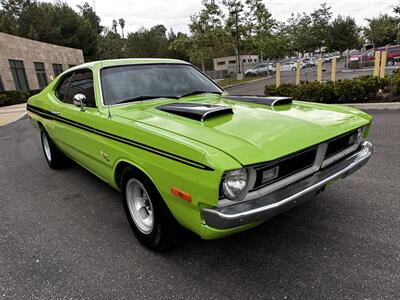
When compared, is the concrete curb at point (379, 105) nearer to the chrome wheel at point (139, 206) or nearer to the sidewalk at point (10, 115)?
the chrome wheel at point (139, 206)

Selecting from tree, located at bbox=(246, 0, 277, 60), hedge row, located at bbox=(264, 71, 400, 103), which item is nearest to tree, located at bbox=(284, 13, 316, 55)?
tree, located at bbox=(246, 0, 277, 60)

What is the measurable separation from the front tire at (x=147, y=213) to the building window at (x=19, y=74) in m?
28.3

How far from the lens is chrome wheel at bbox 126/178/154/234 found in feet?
9.32

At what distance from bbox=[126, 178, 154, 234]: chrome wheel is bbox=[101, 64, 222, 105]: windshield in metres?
0.97

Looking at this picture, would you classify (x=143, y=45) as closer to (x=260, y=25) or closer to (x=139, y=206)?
(x=260, y=25)

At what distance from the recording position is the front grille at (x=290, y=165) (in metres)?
2.10

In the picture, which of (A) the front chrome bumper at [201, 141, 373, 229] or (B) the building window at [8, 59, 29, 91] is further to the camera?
(B) the building window at [8, 59, 29, 91]

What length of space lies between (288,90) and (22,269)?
Answer: 30.8 ft

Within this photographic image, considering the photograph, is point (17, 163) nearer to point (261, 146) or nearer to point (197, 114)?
point (197, 114)

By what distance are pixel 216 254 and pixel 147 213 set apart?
750 millimetres

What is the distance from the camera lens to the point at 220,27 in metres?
28.1

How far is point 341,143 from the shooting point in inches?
107

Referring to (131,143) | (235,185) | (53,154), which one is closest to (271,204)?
(235,185)

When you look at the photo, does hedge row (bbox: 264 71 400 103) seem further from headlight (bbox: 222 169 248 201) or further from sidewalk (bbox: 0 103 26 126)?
sidewalk (bbox: 0 103 26 126)
